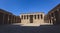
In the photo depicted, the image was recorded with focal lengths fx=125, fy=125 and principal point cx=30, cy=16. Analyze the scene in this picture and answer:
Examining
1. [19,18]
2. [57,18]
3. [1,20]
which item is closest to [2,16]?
[1,20]

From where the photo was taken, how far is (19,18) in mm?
48250

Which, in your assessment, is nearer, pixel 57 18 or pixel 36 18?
pixel 57 18

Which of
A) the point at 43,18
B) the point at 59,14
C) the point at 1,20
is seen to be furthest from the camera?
the point at 43,18

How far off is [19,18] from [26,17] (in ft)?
8.95

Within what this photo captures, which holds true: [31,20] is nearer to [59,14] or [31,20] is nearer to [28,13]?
[28,13]

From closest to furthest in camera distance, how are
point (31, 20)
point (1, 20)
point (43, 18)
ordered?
point (1, 20) → point (43, 18) → point (31, 20)

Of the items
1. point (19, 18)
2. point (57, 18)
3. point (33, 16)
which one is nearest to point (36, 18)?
point (33, 16)

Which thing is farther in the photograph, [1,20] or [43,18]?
[43,18]

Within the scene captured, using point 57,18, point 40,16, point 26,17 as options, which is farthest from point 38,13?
point 57,18

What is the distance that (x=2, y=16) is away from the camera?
96.4 ft

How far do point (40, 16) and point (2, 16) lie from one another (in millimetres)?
20030

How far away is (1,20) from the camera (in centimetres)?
2931

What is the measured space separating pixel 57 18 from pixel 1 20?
12870 millimetres

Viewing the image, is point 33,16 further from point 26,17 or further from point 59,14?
point 59,14
